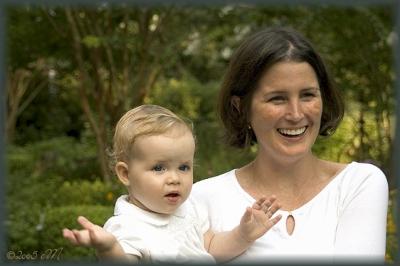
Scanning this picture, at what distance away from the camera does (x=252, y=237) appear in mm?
2471

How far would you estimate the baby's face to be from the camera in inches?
92.2

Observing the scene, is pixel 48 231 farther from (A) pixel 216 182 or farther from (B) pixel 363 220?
(B) pixel 363 220

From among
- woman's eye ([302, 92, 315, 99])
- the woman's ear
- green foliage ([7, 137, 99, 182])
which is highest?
green foliage ([7, 137, 99, 182])

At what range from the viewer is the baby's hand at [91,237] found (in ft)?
6.40

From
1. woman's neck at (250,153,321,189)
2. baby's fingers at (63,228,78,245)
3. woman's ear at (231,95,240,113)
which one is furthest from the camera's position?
woman's ear at (231,95,240,113)

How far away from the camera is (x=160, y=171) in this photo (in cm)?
236

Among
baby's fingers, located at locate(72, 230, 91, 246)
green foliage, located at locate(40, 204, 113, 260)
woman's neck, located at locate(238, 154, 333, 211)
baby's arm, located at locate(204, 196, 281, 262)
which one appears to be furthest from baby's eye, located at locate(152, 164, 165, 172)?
green foliage, located at locate(40, 204, 113, 260)

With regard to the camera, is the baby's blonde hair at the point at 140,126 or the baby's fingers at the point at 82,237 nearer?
the baby's fingers at the point at 82,237

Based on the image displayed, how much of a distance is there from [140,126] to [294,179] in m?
0.69

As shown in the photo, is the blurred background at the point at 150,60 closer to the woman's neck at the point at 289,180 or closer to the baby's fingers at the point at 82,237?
the woman's neck at the point at 289,180

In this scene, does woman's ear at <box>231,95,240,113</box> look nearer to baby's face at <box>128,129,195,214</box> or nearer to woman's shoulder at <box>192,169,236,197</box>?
woman's shoulder at <box>192,169,236,197</box>

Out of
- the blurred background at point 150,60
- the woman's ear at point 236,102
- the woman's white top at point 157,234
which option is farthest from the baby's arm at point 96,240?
the blurred background at point 150,60

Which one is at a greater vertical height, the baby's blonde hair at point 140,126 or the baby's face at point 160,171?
the baby's blonde hair at point 140,126

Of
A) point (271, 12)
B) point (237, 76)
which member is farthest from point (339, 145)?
point (237, 76)
